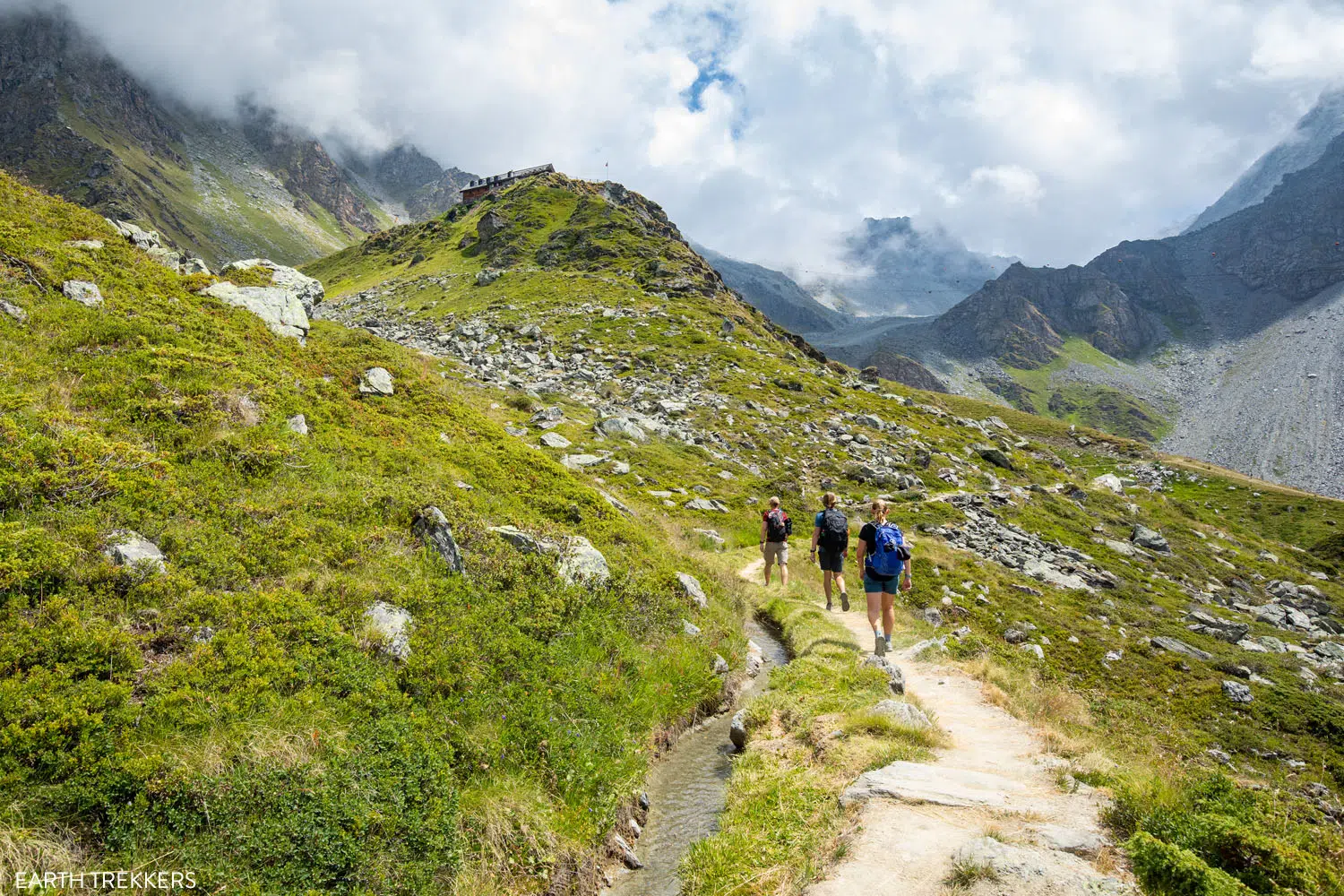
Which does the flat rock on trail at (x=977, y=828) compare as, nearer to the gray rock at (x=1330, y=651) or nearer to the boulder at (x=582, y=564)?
the boulder at (x=582, y=564)

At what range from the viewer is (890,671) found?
40.4ft

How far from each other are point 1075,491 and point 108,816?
237 ft

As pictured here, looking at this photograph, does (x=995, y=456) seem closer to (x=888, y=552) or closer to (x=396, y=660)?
(x=888, y=552)

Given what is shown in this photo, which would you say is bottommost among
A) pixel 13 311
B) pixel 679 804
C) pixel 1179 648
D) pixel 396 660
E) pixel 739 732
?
pixel 1179 648

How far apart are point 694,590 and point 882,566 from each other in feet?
17.5

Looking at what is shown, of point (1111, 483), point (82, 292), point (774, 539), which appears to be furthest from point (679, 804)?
point (1111, 483)

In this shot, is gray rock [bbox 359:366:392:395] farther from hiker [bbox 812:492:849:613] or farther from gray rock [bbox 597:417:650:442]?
gray rock [bbox 597:417:650:442]

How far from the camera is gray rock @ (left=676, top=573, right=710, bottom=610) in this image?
51.7ft

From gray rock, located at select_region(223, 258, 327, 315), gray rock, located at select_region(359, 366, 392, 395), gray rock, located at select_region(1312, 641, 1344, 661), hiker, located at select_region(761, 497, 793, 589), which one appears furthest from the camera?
gray rock, located at select_region(1312, 641, 1344, 661)

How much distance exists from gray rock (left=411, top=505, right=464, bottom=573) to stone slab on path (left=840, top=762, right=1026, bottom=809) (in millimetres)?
7529

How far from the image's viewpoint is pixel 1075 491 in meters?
60.0

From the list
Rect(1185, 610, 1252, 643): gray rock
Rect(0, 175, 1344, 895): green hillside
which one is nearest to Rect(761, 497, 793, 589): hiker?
Rect(0, 175, 1344, 895): green hillside

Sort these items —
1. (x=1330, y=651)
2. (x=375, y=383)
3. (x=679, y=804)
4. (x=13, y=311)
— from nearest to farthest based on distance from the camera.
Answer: (x=679, y=804), (x=13, y=311), (x=375, y=383), (x=1330, y=651)

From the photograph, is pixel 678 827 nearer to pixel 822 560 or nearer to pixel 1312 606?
pixel 822 560
